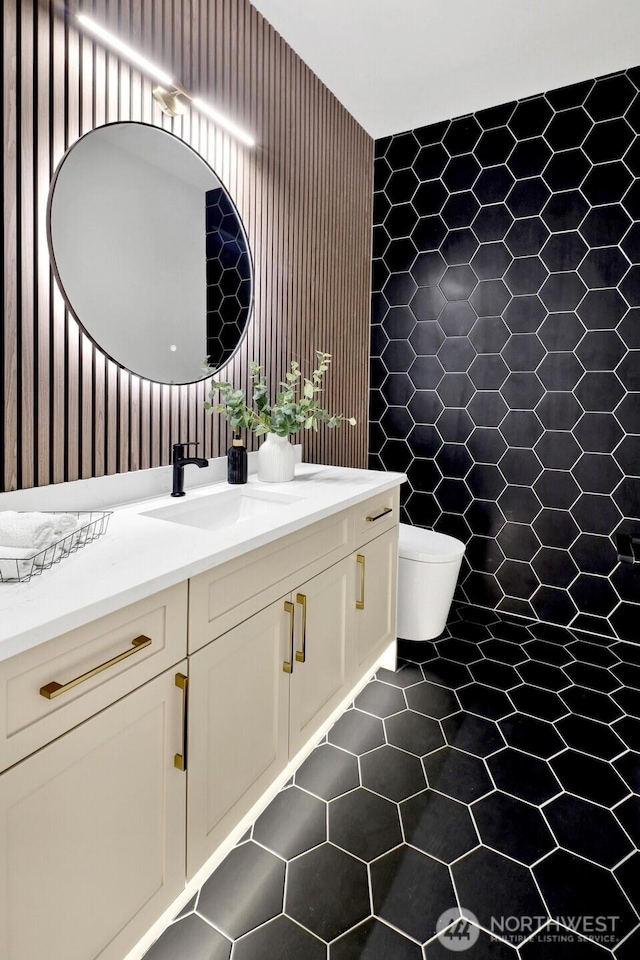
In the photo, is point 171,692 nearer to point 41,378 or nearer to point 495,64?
point 41,378

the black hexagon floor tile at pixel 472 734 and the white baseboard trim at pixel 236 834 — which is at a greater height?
the white baseboard trim at pixel 236 834

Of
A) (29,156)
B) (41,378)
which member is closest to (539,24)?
(29,156)

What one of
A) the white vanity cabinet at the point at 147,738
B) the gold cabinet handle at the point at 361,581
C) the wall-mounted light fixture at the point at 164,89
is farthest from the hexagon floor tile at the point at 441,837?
the wall-mounted light fixture at the point at 164,89

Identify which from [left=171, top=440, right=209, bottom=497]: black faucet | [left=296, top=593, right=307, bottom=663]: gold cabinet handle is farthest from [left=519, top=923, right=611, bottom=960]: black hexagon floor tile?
[left=171, top=440, right=209, bottom=497]: black faucet

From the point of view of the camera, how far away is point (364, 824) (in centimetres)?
161

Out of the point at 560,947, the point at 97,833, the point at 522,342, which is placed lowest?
the point at 560,947

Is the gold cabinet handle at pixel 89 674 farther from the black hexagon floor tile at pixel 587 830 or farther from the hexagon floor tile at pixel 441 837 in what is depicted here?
the black hexagon floor tile at pixel 587 830

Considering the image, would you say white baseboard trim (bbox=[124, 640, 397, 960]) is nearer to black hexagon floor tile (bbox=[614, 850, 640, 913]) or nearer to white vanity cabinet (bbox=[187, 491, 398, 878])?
white vanity cabinet (bbox=[187, 491, 398, 878])

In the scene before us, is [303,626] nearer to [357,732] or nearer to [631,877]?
[357,732]

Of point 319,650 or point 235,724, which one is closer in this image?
point 235,724

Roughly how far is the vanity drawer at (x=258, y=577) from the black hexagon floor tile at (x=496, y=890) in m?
0.86

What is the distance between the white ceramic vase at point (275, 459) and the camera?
83.9 inches

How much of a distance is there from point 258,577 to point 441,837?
2.98 ft

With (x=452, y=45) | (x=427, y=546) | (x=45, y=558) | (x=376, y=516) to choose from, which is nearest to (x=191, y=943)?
(x=45, y=558)
